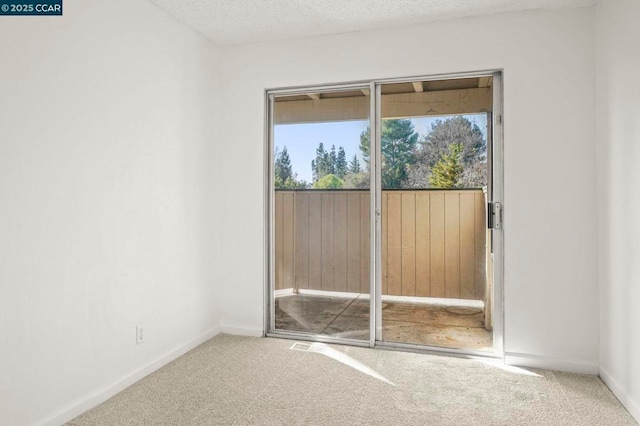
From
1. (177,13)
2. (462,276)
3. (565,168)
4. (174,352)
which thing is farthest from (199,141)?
(565,168)

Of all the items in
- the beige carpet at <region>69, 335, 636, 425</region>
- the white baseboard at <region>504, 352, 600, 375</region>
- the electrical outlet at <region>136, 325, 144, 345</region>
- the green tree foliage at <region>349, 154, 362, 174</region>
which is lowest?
the beige carpet at <region>69, 335, 636, 425</region>

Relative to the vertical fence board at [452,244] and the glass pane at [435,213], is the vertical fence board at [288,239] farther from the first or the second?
the vertical fence board at [452,244]

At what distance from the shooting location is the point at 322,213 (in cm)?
352

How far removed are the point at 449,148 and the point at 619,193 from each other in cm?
114

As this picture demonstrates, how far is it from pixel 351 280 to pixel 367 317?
1.06 ft

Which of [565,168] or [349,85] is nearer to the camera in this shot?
[565,168]

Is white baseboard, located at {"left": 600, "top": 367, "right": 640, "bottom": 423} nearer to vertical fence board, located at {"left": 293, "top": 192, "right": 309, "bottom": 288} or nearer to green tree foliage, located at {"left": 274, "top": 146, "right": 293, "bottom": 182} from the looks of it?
vertical fence board, located at {"left": 293, "top": 192, "right": 309, "bottom": 288}

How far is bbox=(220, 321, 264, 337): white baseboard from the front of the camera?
3.60 metres

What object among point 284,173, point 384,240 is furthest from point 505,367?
point 284,173

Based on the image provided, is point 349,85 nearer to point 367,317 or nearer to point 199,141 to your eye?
point 199,141

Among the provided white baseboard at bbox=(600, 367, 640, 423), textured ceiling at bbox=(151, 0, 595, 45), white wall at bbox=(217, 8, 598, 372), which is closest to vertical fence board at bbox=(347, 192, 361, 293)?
white wall at bbox=(217, 8, 598, 372)

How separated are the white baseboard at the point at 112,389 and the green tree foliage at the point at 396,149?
6.63 feet

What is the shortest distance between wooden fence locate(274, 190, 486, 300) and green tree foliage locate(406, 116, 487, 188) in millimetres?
107

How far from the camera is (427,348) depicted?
10.7ft
